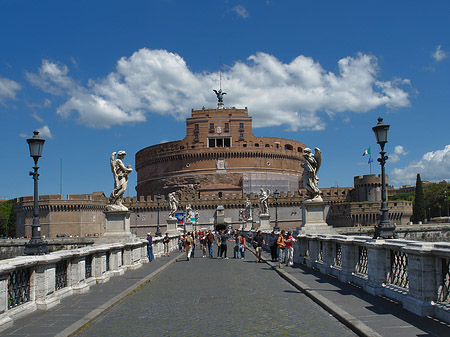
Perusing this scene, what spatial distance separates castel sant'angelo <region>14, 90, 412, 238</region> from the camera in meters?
75.2

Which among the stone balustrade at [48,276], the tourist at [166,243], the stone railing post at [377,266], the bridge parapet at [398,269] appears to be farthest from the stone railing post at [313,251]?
the tourist at [166,243]

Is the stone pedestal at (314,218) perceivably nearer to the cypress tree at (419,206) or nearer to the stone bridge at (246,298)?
the stone bridge at (246,298)

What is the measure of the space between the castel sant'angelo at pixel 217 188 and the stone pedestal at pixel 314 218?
5663 cm

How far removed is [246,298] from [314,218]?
6757mm

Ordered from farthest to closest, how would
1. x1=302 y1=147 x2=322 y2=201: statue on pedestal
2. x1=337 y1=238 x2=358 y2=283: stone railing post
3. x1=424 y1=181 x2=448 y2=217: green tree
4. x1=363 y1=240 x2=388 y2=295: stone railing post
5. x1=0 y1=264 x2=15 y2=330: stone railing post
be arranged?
x1=424 y1=181 x2=448 y2=217: green tree, x1=302 y1=147 x2=322 y2=201: statue on pedestal, x1=337 y1=238 x2=358 y2=283: stone railing post, x1=363 y1=240 x2=388 y2=295: stone railing post, x1=0 y1=264 x2=15 y2=330: stone railing post

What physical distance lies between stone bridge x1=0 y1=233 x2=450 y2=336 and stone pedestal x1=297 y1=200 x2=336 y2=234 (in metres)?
2.69

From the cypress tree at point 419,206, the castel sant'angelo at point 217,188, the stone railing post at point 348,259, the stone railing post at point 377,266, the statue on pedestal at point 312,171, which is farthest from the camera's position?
the cypress tree at point 419,206

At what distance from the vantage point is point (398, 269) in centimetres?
850

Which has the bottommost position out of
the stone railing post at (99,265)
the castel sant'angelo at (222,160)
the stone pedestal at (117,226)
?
the stone railing post at (99,265)

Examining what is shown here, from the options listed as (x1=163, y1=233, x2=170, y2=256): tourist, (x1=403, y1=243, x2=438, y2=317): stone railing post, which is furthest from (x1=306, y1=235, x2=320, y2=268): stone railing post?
(x1=163, y1=233, x2=170, y2=256): tourist

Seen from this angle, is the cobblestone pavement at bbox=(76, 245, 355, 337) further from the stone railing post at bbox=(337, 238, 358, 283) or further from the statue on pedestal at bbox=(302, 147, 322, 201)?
the statue on pedestal at bbox=(302, 147, 322, 201)

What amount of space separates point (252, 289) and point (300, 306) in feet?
8.41

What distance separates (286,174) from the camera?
3711 inches

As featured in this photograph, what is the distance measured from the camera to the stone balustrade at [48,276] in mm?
7225
